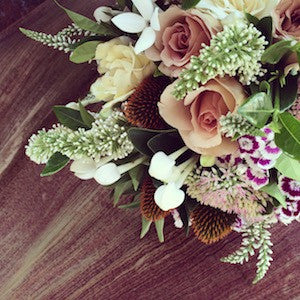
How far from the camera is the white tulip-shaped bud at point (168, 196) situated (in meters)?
0.74

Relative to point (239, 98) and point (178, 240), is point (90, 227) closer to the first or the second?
point (178, 240)

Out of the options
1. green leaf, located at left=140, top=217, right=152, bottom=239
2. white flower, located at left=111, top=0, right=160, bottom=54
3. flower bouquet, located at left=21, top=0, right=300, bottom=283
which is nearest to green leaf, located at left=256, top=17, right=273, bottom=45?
flower bouquet, located at left=21, top=0, right=300, bottom=283

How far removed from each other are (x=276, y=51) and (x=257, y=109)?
71 mm

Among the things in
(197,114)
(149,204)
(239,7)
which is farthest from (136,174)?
(239,7)

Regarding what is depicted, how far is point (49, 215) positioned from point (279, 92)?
0.45m

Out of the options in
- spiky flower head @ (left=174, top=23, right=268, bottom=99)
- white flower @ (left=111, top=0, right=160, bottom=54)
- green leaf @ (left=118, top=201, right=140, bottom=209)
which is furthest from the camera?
green leaf @ (left=118, top=201, right=140, bottom=209)

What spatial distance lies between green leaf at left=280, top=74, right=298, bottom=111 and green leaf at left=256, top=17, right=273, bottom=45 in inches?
1.8

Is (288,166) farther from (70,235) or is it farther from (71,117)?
(70,235)

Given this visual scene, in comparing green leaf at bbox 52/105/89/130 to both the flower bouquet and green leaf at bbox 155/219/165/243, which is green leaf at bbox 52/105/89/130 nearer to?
the flower bouquet

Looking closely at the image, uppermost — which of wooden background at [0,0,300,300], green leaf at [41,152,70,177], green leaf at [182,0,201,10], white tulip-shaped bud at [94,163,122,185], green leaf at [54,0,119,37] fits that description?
green leaf at [182,0,201,10]

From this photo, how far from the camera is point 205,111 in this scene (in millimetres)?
710

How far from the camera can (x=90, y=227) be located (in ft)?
3.28

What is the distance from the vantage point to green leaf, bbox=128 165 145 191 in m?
0.83

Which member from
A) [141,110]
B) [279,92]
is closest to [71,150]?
[141,110]
